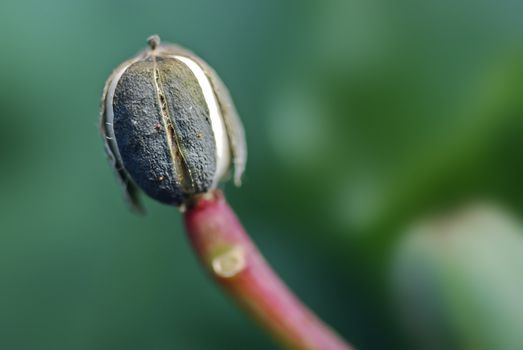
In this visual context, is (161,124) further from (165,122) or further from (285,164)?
(285,164)

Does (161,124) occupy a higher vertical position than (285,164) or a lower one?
lower

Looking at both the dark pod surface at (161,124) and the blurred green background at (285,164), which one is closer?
the dark pod surface at (161,124)

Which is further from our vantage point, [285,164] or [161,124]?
[285,164]

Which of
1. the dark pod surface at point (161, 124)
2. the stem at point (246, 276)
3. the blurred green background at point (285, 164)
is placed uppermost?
the blurred green background at point (285, 164)

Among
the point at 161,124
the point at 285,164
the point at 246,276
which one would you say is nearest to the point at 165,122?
the point at 161,124

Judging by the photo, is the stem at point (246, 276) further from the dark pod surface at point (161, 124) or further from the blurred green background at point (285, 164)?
the blurred green background at point (285, 164)

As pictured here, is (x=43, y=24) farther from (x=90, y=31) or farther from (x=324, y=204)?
(x=324, y=204)

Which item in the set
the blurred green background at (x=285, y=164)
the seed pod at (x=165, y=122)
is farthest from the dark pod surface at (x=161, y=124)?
the blurred green background at (x=285, y=164)
